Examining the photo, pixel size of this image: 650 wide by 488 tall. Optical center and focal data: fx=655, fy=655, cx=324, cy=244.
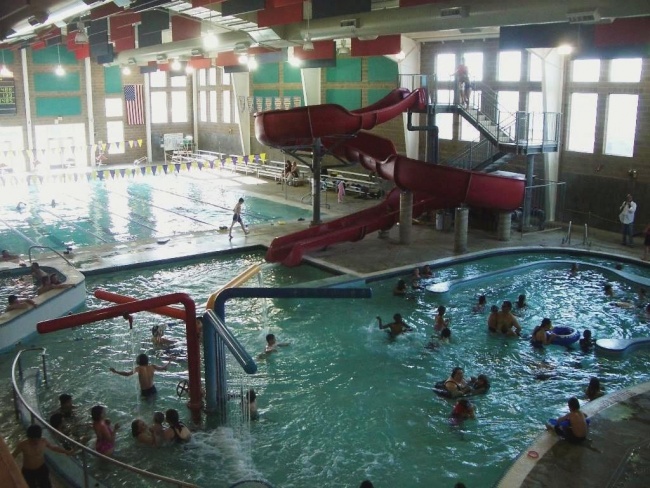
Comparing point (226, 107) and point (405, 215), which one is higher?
point (226, 107)

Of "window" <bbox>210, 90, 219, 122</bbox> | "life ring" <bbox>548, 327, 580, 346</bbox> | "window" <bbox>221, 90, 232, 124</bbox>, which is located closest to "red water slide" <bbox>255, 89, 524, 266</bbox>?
"life ring" <bbox>548, 327, 580, 346</bbox>

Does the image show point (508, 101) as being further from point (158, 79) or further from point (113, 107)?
point (113, 107)

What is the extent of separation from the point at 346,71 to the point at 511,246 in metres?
14.1

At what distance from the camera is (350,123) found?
62.0ft

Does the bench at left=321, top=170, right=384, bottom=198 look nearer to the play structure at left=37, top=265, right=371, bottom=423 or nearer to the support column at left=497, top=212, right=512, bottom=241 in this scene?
the support column at left=497, top=212, right=512, bottom=241

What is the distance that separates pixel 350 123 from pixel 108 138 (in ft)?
76.3

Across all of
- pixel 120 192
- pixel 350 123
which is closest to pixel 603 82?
pixel 350 123

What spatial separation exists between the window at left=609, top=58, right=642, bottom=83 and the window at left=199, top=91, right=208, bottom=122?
2629 centimetres

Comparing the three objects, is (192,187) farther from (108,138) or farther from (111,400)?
(111,400)

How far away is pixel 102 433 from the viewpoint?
838cm

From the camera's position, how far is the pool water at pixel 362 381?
8.34 metres

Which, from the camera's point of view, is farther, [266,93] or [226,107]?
[226,107]

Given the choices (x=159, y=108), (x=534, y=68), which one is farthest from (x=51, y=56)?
(x=534, y=68)

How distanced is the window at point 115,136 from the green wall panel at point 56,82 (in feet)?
8.73
